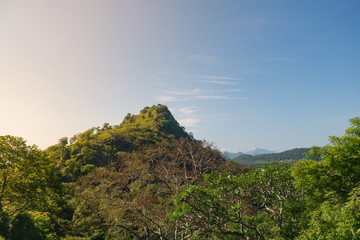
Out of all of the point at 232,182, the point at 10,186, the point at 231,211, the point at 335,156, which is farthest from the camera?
the point at 10,186

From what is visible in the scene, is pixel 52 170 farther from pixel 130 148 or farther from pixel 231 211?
pixel 130 148

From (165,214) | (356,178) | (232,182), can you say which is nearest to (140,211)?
(165,214)

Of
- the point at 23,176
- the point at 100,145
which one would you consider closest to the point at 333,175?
the point at 23,176

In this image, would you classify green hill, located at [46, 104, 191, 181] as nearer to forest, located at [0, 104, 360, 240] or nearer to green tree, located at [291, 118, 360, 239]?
forest, located at [0, 104, 360, 240]

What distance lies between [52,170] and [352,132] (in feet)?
82.1

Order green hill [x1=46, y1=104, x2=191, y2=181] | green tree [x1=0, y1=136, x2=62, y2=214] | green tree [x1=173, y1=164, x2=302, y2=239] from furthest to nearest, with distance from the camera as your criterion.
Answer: green hill [x1=46, y1=104, x2=191, y2=181], green tree [x1=0, y1=136, x2=62, y2=214], green tree [x1=173, y1=164, x2=302, y2=239]

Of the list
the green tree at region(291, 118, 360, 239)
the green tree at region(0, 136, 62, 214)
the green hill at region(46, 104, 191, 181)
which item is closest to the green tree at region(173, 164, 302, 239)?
the green tree at region(291, 118, 360, 239)

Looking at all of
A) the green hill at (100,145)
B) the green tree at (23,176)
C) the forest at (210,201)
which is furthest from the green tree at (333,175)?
the green hill at (100,145)

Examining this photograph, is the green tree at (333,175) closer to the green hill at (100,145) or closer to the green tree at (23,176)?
the green tree at (23,176)

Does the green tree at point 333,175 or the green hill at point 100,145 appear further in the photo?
the green hill at point 100,145

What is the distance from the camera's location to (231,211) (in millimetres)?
8156

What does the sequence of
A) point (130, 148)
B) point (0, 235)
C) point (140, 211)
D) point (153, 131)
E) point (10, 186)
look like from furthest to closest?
1. point (153, 131)
2. point (130, 148)
3. point (140, 211)
4. point (10, 186)
5. point (0, 235)

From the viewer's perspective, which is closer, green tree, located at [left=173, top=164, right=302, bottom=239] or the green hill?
green tree, located at [left=173, top=164, right=302, bottom=239]

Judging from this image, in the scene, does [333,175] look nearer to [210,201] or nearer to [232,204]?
[232,204]
